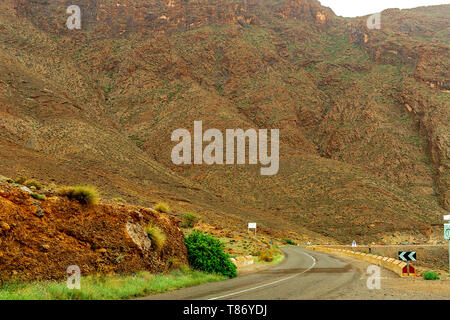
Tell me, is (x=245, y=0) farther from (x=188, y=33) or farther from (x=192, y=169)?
(x=192, y=169)

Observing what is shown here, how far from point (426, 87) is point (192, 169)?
2617 inches

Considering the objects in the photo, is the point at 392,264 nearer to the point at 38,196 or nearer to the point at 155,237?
the point at 155,237

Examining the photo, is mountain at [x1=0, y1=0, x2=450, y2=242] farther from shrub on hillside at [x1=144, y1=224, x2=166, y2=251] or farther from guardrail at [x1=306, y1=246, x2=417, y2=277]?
shrub on hillside at [x1=144, y1=224, x2=166, y2=251]

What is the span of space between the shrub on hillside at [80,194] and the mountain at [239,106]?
33.6 m

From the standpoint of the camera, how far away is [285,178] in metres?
74.7

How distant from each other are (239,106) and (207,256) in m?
85.2

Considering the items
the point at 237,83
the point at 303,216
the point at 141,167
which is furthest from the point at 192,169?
the point at 237,83

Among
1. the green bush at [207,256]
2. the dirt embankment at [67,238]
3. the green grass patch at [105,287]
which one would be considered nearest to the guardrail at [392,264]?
the green bush at [207,256]

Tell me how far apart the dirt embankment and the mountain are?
33.4 m

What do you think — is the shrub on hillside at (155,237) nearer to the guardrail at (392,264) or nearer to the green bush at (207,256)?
the green bush at (207,256)

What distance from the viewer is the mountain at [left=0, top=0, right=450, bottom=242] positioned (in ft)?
200

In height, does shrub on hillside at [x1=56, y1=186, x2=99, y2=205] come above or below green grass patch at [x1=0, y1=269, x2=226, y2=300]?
above

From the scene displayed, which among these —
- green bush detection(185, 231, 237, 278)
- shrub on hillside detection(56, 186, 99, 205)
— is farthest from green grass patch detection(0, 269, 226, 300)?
shrub on hillside detection(56, 186, 99, 205)

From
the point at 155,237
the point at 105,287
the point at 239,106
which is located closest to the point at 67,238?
the point at 105,287
